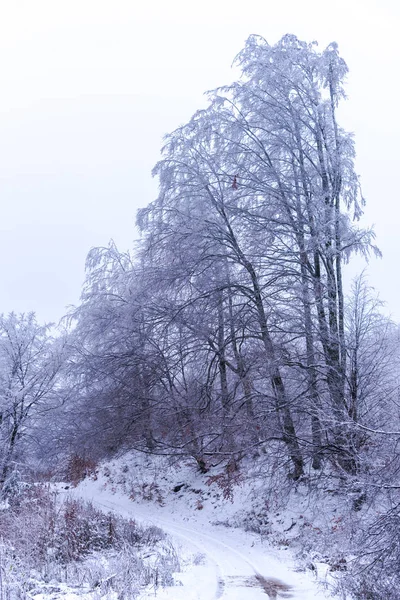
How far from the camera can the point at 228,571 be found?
28.5 ft

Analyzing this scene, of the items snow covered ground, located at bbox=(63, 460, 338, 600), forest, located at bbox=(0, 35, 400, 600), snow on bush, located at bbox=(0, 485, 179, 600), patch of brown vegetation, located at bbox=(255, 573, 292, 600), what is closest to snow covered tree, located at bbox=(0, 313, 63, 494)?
forest, located at bbox=(0, 35, 400, 600)

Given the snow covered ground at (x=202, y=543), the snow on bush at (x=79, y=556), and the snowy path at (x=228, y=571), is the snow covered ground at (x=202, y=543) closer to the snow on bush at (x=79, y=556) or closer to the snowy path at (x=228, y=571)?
the snowy path at (x=228, y=571)

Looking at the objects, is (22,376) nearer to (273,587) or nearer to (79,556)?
(79,556)

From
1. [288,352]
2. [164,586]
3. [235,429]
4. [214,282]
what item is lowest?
[164,586]

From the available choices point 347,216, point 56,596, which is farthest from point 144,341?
point 56,596

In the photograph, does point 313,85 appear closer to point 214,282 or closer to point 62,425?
point 214,282

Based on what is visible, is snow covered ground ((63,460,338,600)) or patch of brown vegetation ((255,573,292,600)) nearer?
patch of brown vegetation ((255,573,292,600))

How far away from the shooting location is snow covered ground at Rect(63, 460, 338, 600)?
726cm

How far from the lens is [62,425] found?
20.4 m

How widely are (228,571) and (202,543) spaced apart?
3226 millimetres

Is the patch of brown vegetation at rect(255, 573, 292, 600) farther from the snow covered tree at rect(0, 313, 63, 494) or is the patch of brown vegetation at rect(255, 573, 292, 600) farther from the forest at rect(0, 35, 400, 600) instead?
the snow covered tree at rect(0, 313, 63, 494)

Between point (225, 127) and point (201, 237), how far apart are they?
139 inches

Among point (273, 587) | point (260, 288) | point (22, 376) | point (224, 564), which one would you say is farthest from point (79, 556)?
point (22, 376)

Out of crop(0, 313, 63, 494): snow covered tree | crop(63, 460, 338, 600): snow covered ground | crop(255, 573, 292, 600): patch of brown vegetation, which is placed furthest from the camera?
crop(0, 313, 63, 494): snow covered tree
